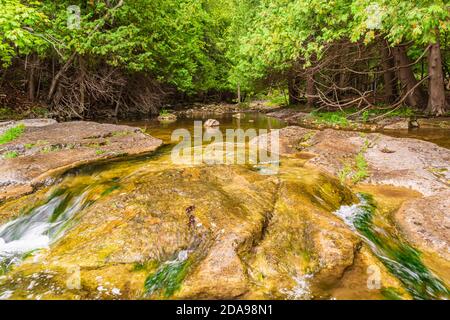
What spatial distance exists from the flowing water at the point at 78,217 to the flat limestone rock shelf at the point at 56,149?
1.72 ft

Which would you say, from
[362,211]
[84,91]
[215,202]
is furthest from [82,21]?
[362,211]

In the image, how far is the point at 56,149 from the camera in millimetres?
7379

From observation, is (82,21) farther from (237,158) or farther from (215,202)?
(215,202)

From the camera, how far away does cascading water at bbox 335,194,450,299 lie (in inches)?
107

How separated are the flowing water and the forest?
3.57 m

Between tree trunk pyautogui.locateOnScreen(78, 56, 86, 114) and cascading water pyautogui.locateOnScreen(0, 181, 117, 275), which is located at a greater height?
tree trunk pyautogui.locateOnScreen(78, 56, 86, 114)

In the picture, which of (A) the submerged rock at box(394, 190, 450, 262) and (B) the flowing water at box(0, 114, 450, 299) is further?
(A) the submerged rock at box(394, 190, 450, 262)

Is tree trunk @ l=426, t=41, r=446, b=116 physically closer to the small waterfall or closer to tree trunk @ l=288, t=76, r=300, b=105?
tree trunk @ l=288, t=76, r=300, b=105

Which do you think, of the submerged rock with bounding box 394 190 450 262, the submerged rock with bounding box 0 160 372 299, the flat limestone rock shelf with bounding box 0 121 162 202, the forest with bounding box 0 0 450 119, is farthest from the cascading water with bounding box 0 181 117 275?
the forest with bounding box 0 0 450 119

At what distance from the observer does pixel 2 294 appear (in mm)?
2531

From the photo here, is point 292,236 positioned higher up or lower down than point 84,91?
lower down

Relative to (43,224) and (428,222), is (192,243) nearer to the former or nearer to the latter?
(43,224)

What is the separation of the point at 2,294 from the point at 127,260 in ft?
3.22

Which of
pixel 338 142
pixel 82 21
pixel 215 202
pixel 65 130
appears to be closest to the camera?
pixel 215 202
